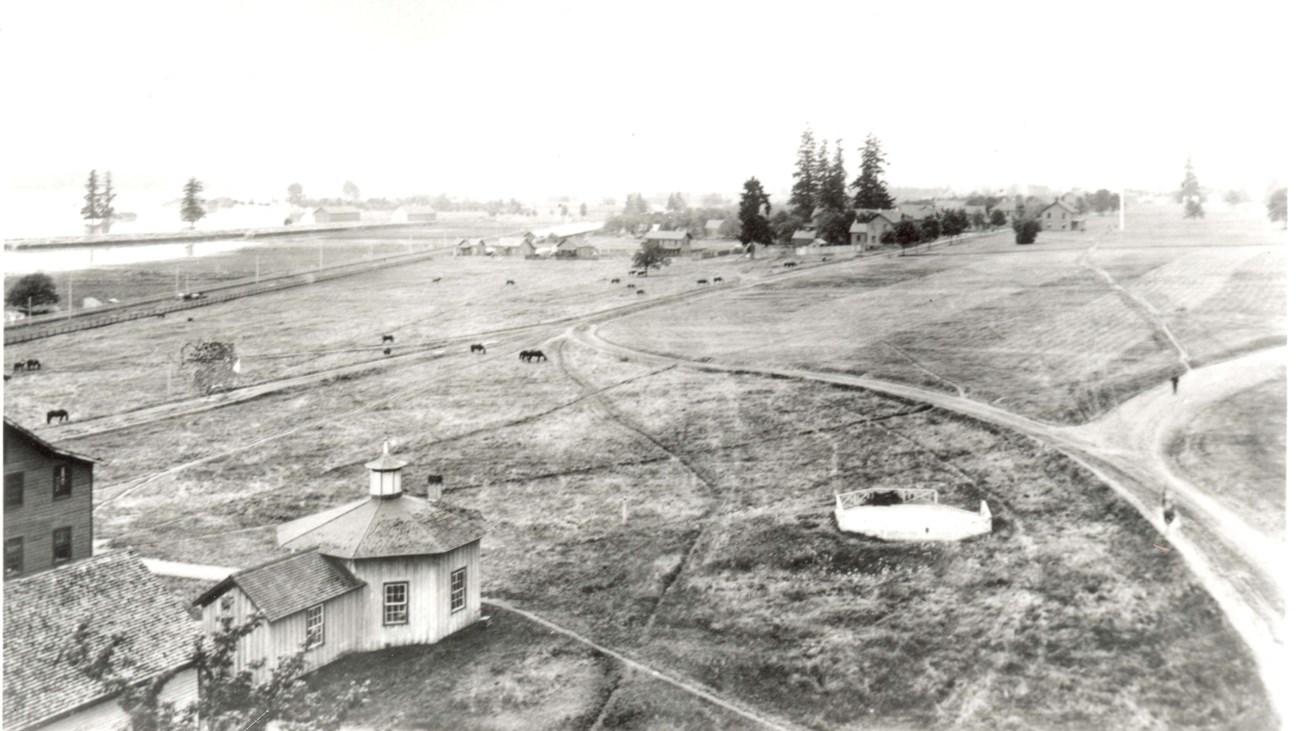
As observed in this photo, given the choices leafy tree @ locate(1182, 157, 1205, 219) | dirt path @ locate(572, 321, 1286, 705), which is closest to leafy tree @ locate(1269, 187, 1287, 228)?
leafy tree @ locate(1182, 157, 1205, 219)

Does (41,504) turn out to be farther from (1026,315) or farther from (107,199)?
(1026,315)

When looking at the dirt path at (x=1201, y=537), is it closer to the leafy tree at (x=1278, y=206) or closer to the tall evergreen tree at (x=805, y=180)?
the leafy tree at (x=1278, y=206)

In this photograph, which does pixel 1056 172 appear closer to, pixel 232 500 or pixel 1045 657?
pixel 1045 657

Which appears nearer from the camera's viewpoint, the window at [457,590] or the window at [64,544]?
the window at [64,544]

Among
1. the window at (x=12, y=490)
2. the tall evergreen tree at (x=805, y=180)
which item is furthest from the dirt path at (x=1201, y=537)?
the window at (x=12, y=490)

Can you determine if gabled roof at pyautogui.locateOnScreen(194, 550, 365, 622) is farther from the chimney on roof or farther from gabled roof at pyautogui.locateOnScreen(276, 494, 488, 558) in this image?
the chimney on roof

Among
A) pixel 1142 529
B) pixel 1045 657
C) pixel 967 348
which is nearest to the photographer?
pixel 1045 657

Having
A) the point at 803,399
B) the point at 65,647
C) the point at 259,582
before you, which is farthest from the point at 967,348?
the point at 65,647
